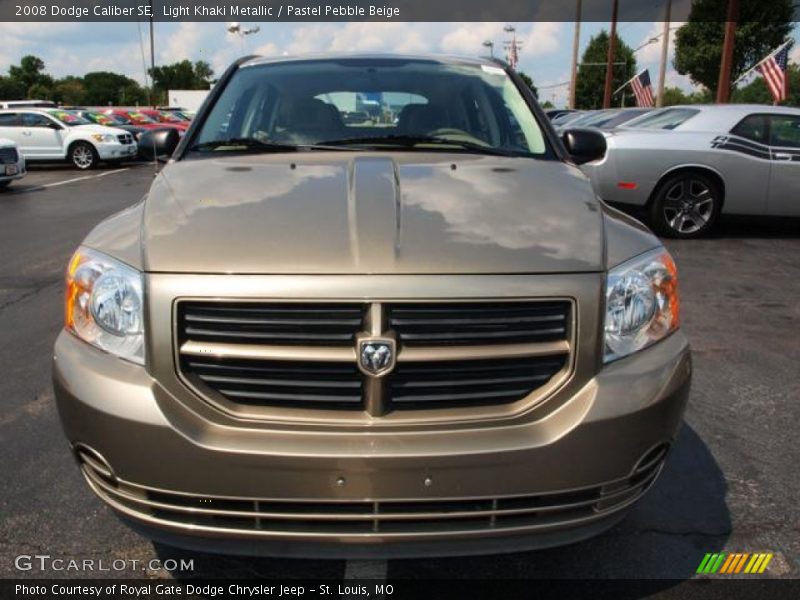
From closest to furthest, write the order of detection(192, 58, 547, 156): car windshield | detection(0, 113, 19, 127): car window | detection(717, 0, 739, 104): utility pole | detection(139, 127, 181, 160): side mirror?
detection(192, 58, 547, 156): car windshield < detection(139, 127, 181, 160): side mirror < detection(717, 0, 739, 104): utility pole < detection(0, 113, 19, 127): car window

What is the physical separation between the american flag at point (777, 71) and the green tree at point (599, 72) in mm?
49346

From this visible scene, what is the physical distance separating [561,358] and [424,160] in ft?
3.90

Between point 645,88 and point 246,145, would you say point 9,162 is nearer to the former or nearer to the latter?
point 246,145

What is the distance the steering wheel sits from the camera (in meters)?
3.29

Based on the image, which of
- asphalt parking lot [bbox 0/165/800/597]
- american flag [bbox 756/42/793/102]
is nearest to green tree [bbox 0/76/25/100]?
american flag [bbox 756/42/793/102]

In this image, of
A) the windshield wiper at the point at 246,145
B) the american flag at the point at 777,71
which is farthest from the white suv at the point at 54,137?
the windshield wiper at the point at 246,145

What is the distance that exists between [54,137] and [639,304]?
19.8 m

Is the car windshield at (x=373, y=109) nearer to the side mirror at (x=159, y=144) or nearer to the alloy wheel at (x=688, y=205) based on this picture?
the side mirror at (x=159, y=144)

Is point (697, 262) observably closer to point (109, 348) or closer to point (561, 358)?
point (561, 358)

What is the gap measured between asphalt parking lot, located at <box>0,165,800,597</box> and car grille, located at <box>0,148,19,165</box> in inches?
347

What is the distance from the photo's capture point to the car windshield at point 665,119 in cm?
871

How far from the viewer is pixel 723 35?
111ft

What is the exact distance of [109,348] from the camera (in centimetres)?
208

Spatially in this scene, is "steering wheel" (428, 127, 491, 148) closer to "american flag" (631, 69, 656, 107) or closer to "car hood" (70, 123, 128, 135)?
"car hood" (70, 123, 128, 135)
